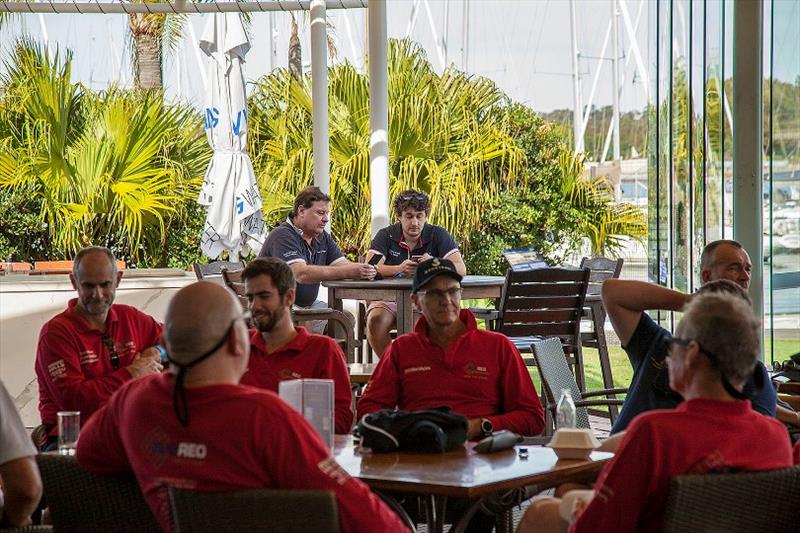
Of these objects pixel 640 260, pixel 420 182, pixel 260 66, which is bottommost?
pixel 640 260

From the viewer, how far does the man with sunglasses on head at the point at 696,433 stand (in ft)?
8.77

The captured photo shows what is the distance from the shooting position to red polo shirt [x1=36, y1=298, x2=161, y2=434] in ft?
15.3

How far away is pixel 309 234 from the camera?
26.2 feet

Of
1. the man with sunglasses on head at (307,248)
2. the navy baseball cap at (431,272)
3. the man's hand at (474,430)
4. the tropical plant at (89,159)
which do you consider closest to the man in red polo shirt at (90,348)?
the navy baseball cap at (431,272)

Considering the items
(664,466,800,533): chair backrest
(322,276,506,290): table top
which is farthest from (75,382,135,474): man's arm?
(322,276,506,290): table top

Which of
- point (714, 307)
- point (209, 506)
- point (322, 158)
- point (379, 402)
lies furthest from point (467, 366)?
point (322, 158)

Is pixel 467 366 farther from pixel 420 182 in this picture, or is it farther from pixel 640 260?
pixel 640 260

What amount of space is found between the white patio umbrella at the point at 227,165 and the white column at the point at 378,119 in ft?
4.31

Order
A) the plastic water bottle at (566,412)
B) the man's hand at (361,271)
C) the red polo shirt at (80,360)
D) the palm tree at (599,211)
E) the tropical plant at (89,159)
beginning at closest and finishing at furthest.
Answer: the plastic water bottle at (566,412) → the red polo shirt at (80,360) → the man's hand at (361,271) → the tropical plant at (89,159) → the palm tree at (599,211)

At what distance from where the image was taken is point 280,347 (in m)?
4.52

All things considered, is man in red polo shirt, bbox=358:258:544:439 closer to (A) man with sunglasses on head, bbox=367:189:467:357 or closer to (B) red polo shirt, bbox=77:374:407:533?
(B) red polo shirt, bbox=77:374:407:533

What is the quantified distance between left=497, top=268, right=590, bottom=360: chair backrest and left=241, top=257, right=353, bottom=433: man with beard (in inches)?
115

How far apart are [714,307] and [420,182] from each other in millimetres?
13985

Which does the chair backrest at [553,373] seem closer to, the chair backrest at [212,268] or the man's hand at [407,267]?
the man's hand at [407,267]
